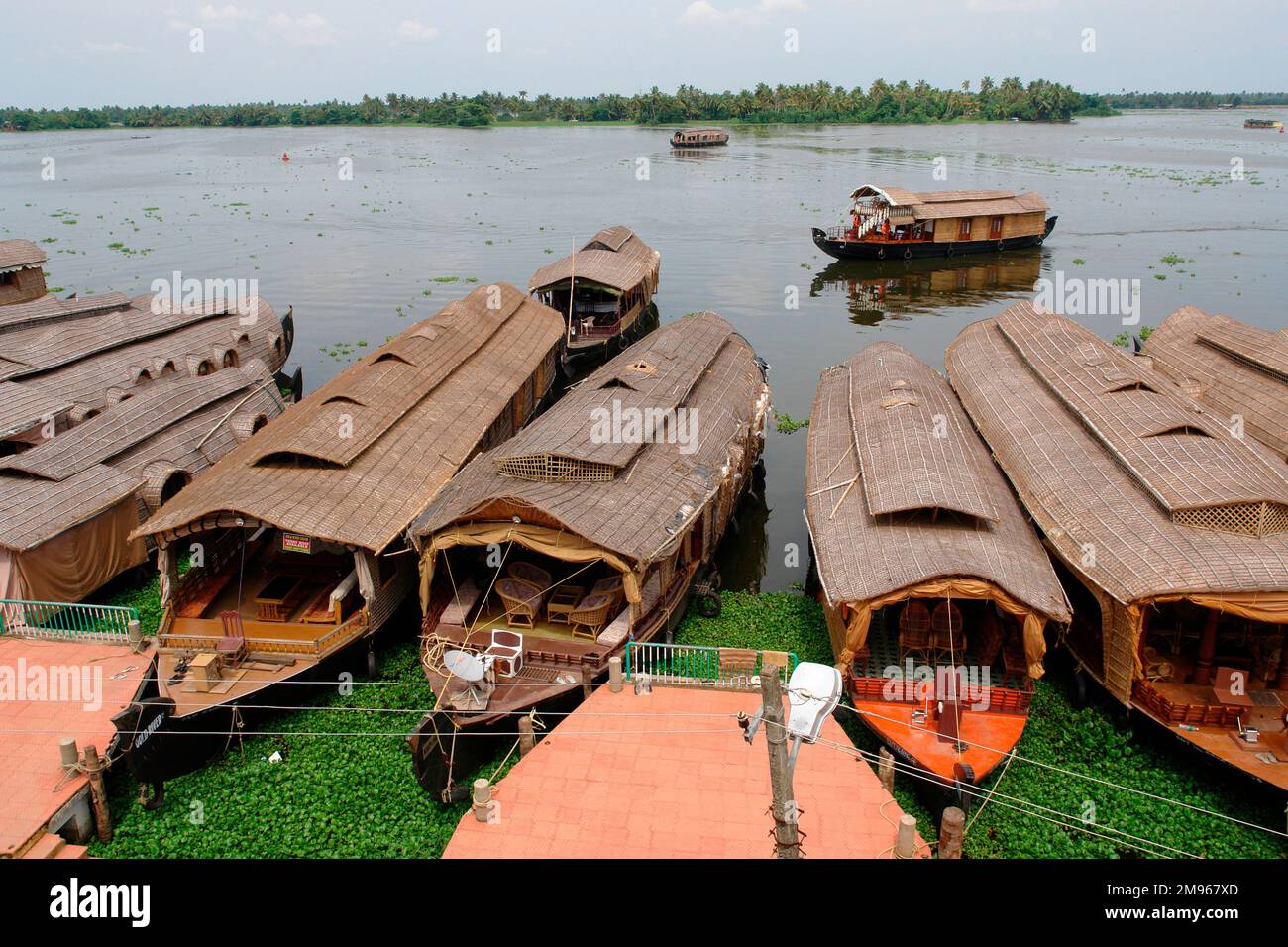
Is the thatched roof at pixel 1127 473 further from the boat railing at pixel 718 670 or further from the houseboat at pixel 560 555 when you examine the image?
the houseboat at pixel 560 555

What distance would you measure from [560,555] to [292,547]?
4.39 meters

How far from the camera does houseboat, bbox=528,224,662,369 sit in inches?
1188

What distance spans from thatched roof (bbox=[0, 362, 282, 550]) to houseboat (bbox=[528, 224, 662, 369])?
10858 millimetres

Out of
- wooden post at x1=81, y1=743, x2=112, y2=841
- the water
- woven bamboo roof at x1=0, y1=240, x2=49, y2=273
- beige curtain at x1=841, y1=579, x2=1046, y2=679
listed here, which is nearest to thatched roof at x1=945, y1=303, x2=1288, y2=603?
beige curtain at x1=841, y1=579, x2=1046, y2=679

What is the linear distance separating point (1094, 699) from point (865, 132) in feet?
406

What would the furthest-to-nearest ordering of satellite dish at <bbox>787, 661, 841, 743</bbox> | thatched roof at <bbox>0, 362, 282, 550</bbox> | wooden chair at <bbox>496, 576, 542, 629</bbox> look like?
thatched roof at <bbox>0, 362, 282, 550</bbox> < wooden chair at <bbox>496, 576, 542, 629</bbox> < satellite dish at <bbox>787, 661, 841, 743</bbox>

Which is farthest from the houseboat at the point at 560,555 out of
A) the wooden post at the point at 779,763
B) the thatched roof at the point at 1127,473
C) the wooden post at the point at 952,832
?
the wooden post at the point at 779,763

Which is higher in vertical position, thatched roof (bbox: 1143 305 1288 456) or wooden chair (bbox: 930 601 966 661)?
thatched roof (bbox: 1143 305 1288 456)

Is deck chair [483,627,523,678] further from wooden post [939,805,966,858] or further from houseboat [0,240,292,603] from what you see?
houseboat [0,240,292,603]

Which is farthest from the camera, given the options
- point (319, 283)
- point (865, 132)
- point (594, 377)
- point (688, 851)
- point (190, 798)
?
point (865, 132)

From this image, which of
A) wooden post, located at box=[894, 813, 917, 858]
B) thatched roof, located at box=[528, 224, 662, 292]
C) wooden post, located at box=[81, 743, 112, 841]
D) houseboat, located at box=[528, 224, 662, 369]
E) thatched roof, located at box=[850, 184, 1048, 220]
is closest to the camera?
wooden post, located at box=[894, 813, 917, 858]

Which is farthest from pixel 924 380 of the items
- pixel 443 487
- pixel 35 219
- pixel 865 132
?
pixel 865 132

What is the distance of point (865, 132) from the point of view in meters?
124
